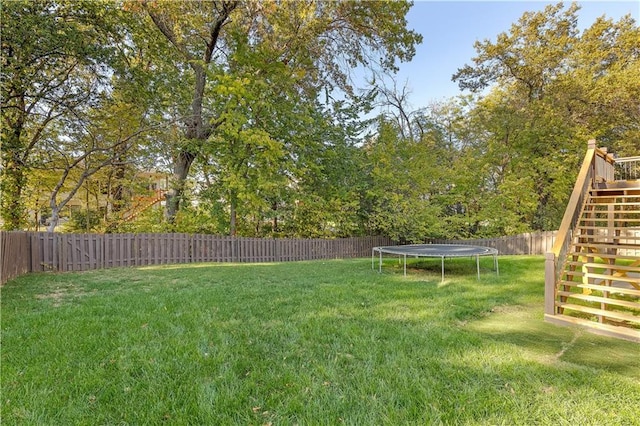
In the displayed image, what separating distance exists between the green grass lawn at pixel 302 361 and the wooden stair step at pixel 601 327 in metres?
0.17

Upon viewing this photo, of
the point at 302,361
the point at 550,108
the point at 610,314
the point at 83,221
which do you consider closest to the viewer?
the point at 302,361

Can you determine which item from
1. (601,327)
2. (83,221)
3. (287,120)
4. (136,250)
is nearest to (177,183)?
(136,250)

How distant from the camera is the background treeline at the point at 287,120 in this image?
29.8 feet

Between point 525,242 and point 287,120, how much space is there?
10.9 m

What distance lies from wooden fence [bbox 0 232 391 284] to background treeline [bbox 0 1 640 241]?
114cm

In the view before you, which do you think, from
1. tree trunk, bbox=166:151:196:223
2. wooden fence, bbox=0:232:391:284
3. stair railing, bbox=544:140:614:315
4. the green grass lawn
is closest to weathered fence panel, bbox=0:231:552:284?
wooden fence, bbox=0:232:391:284

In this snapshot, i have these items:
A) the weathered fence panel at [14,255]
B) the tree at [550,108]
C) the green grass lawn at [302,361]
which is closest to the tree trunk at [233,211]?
the weathered fence panel at [14,255]

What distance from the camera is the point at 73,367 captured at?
270cm

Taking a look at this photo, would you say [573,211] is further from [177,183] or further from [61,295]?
[177,183]

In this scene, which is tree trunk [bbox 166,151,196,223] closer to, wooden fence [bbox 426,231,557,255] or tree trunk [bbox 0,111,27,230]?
tree trunk [bbox 0,111,27,230]

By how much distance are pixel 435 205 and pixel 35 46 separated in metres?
14.5

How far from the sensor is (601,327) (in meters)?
3.89

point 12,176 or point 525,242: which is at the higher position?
point 12,176

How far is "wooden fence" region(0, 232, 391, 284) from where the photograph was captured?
7.07 metres
